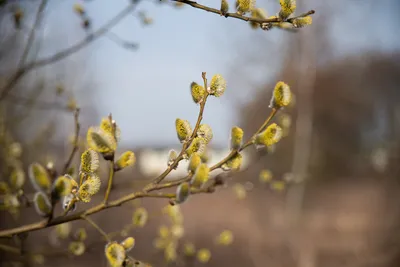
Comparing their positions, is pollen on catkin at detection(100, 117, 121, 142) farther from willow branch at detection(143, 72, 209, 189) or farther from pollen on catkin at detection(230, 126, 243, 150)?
pollen on catkin at detection(230, 126, 243, 150)

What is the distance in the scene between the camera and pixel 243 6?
A: 812 millimetres

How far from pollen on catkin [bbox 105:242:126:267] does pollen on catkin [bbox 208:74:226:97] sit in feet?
1.05

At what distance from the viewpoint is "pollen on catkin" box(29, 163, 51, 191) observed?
57cm

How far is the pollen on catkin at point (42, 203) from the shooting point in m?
0.59

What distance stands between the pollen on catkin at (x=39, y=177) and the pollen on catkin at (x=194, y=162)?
8.9 inches

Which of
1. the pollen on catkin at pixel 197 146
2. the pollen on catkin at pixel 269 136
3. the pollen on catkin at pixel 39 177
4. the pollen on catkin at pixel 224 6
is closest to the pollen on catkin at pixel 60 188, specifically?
the pollen on catkin at pixel 39 177

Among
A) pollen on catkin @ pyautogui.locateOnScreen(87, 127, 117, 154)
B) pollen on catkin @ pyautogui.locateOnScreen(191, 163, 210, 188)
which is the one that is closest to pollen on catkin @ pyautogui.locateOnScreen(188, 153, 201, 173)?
pollen on catkin @ pyautogui.locateOnScreen(191, 163, 210, 188)

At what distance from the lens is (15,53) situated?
12.1 feet

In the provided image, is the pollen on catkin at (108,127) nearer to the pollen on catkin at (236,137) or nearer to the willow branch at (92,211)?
the willow branch at (92,211)

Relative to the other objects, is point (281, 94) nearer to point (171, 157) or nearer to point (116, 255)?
point (171, 157)

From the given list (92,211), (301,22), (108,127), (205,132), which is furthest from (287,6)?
(92,211)

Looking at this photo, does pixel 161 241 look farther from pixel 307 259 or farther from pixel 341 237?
pixel 341 237

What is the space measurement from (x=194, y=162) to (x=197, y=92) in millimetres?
143

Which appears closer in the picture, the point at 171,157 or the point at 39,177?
the point at 39,177
